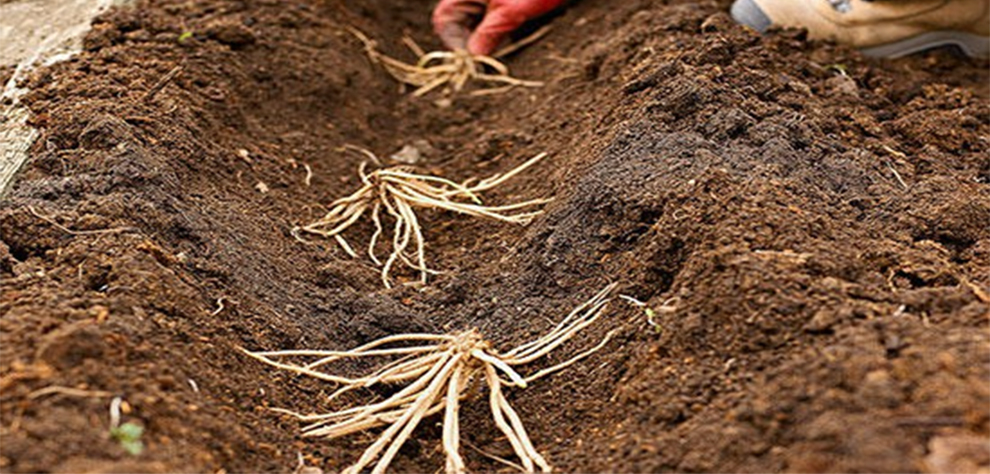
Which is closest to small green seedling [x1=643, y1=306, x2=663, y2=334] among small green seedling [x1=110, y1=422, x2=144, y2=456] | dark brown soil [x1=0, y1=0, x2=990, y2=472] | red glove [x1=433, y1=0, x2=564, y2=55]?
dark brown soil [x1=0, y1=0, x2=990, y2=472]

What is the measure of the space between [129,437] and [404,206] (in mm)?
1205

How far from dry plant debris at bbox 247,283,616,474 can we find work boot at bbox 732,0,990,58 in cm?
131

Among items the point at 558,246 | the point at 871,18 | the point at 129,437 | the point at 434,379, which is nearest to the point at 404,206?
the point at 558,246

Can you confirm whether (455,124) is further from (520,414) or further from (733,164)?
(520,414)

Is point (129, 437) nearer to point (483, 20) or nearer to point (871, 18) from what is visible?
point (871, 18)

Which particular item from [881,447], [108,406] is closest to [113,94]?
[108,406]

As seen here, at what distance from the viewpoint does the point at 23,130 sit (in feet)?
8.72

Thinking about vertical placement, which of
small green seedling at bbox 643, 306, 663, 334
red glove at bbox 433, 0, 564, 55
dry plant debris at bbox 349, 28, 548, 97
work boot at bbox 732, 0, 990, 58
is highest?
work boot at bbox 732, 0, 990, 58

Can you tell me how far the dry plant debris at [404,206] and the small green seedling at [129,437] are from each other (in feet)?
3.31

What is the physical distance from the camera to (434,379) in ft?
6.77

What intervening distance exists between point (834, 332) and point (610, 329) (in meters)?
0.47

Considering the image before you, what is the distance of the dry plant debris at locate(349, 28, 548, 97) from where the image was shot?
11.9ft

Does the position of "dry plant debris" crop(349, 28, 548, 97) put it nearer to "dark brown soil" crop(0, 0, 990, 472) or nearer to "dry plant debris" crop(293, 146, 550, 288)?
"dark brown soil" crop(0, 0, 990, 472)

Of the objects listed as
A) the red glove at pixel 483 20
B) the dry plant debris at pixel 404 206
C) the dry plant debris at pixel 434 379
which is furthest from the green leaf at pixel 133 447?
the red glove at pixel 483 20
